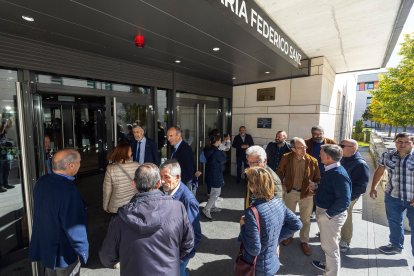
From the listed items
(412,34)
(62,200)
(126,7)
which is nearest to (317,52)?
(126,7)

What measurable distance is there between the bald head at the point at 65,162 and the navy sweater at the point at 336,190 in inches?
105

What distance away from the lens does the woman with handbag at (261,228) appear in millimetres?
1682

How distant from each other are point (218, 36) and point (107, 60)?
7.62 ft

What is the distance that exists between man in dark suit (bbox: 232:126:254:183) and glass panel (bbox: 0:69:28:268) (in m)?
5.08

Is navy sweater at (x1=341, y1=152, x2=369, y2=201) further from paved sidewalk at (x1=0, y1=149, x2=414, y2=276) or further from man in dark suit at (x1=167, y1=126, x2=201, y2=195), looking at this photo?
man in dark suit at (x1=167, y1=126, x2=201, y2=195)

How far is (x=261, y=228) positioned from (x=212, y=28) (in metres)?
2.39

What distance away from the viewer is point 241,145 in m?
6.50

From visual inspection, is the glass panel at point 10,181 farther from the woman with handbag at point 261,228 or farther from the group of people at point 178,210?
the woman with handbag at point 261,228

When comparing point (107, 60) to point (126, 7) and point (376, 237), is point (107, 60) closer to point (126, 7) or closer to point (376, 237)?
point (126, 7)

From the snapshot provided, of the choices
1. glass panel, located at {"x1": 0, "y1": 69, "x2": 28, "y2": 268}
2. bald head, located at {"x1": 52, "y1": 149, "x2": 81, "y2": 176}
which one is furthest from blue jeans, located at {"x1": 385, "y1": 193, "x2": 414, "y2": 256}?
glass panel, located at {"x1": 0, "y1": 69, "x2": 28, "y2": 268}

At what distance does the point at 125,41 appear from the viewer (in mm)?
3205

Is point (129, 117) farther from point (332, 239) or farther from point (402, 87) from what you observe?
point (402, 87)

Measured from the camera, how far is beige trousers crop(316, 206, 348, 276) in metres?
2.48

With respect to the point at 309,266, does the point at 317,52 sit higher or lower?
higher
